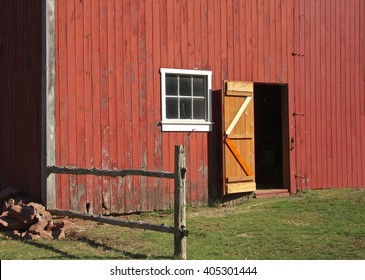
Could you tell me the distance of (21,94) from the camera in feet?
37.1

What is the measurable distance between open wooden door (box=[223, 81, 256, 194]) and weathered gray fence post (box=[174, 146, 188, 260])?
4.13 m

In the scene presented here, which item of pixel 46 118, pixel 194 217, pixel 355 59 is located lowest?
pixel 194 217

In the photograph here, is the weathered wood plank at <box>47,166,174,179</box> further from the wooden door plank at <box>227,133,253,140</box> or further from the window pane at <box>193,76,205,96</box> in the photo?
the wooden door plank at <box>227,133,253,140</box>

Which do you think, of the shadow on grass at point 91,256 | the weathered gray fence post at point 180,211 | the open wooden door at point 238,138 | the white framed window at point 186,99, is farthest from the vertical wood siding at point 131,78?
the weathered gray fence post at point 180,211

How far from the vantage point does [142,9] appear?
1115 centimetres

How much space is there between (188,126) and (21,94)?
10.5 ft

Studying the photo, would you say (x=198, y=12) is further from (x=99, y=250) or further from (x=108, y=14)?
(x=99, y=250)

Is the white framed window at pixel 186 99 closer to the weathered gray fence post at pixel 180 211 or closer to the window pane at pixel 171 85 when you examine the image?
the window pane at pixel 171 85

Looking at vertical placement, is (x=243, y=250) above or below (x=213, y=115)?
below

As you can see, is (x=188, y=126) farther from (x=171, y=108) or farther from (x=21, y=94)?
(x=21, y=94)

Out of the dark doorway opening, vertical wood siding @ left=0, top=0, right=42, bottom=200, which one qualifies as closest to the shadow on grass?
vertical wood siding @ left=0, top=0, right=42, bottom=200

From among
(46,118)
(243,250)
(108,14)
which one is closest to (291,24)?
(108,14)

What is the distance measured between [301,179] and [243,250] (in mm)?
5634

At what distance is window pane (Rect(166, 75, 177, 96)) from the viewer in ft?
37.4
